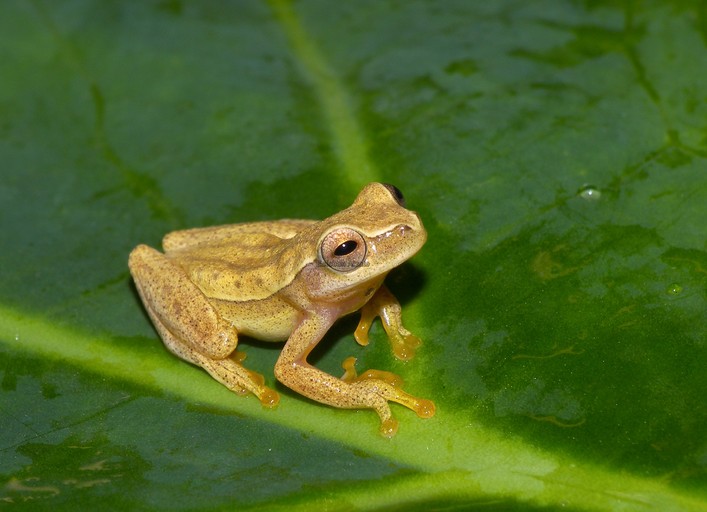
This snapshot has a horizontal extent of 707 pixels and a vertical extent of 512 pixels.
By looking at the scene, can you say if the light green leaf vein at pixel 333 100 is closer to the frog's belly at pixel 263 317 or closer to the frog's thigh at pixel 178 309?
the frog's belly at pixel 263 317

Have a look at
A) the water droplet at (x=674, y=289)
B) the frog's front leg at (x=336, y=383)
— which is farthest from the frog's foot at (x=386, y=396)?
the water droplet at (x=674, y=289)

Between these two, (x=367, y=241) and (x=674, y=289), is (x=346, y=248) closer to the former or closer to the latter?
(x=367, y=241)

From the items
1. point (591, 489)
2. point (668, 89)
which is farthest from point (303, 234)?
point (668, 89)

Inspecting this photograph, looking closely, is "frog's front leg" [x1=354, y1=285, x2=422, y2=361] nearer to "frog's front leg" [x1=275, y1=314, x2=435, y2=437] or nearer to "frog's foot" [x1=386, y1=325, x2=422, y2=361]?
"frog's foot" [x1=386, y1=325, x2=422, y2=361]

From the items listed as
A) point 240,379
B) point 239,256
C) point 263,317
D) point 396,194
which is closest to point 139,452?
point 240,379

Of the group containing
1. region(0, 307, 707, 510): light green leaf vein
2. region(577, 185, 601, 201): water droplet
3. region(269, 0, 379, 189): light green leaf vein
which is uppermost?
region(269, 0, 379, 189): light green leaf vein

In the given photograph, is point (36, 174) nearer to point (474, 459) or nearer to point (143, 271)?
point (143, 271)

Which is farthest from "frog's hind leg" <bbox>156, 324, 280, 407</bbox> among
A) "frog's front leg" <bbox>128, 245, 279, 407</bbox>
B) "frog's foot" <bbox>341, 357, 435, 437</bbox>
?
"frog's foot" <bbox>341, 357, 435, 437</bbox>
